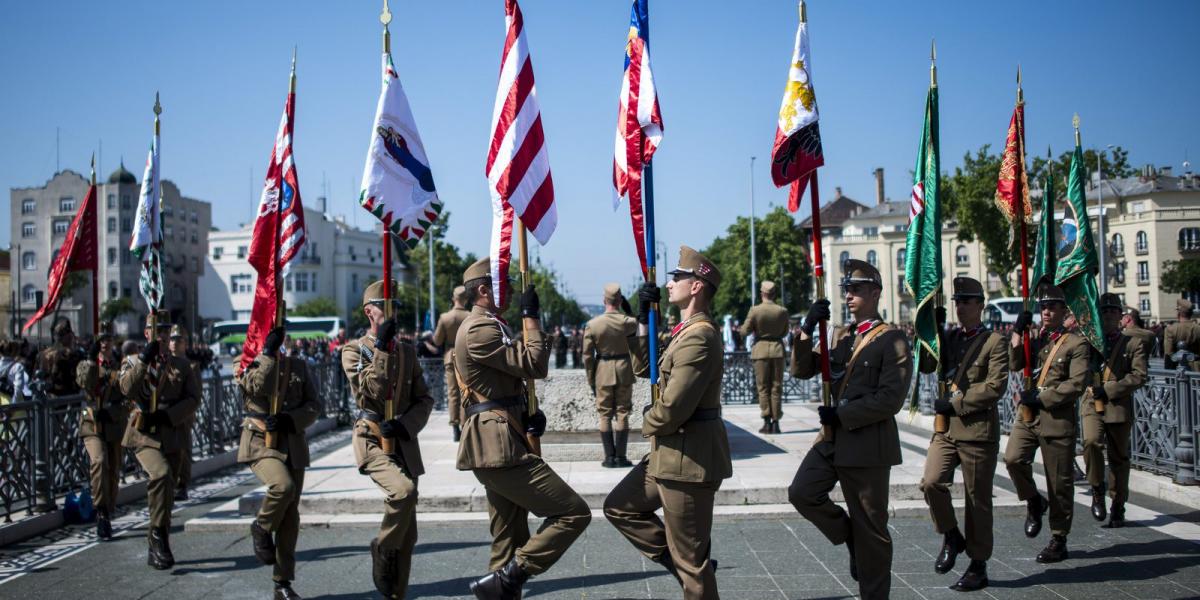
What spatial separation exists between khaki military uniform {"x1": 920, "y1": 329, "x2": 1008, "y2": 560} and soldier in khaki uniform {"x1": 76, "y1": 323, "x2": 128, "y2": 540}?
23.3ft

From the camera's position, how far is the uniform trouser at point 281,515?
616 centimetres

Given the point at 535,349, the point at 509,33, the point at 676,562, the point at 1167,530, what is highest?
the point at 509,33

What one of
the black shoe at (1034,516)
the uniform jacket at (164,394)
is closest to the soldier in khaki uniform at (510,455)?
the uniform jacket at (164,394)

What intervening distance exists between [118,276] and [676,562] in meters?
86.9

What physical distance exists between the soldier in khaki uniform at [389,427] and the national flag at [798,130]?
2996mm

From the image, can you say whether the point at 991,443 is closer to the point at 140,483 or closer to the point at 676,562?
the point at 676,562

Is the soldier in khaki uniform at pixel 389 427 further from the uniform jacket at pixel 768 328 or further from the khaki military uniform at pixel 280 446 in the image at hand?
the uniform jacket at pixel 768 328

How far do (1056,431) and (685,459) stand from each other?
149 inches

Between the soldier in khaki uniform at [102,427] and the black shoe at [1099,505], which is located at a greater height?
the soldier in khaki uniform at [102,427]

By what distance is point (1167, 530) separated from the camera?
771 cm

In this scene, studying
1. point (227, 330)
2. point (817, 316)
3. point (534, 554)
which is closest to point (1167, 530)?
point (817, 316)

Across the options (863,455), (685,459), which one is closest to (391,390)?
(685,459)

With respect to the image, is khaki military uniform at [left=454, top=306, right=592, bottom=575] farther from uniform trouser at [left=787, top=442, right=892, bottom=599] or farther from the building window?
the building window

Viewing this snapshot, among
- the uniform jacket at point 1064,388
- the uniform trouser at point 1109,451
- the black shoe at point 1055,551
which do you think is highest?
the uniform jacket at point 1064,388
